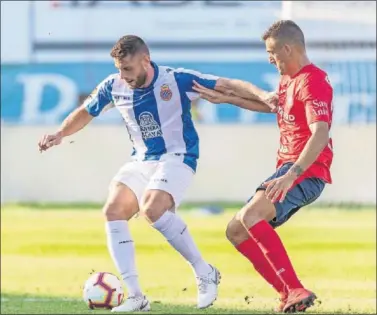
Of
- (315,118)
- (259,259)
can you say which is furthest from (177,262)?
(315,118)

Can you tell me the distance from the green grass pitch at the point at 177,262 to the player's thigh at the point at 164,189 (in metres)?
1.08

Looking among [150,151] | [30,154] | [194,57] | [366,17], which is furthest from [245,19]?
[150,151]

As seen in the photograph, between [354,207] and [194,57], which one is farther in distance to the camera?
[194,57]

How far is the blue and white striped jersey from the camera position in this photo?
858 cm

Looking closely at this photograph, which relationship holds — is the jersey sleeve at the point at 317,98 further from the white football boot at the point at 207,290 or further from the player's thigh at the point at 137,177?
the white football boot at the point at 207,290

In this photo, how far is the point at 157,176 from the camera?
28.3 feet

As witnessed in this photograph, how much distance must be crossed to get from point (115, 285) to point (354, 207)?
53.5ft

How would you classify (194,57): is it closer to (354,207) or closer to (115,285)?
(354,207)

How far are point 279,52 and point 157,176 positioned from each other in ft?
4.20

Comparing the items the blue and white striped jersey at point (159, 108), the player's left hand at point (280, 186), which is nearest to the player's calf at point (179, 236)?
the blue and white striped jersey at point (159, 108)

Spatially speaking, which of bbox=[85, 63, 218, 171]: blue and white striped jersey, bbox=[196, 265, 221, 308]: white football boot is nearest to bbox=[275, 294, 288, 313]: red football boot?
bbox=[196, 265, 221, 308]: white football boot

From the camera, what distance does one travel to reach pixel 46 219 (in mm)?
22531

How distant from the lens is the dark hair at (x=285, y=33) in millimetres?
7895

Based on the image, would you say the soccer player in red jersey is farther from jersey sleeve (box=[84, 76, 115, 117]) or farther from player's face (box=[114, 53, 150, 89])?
jersey sleeve (box=[84, 76, 115, 117])
